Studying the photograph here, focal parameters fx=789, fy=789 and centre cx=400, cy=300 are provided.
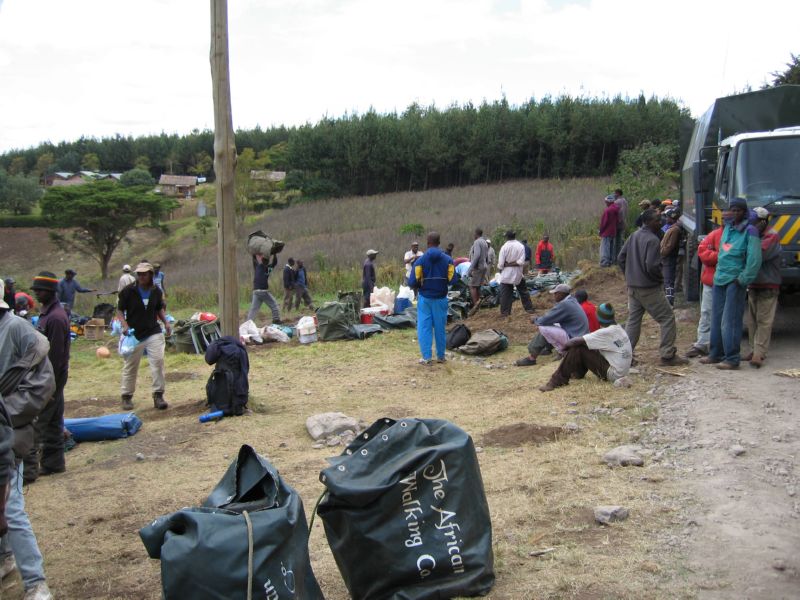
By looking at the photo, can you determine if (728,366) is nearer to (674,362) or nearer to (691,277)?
(674,362)

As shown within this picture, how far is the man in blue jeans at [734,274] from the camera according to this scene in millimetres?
8336

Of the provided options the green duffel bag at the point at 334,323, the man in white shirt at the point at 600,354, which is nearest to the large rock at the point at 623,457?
the man in white shirt at the point at 600,354

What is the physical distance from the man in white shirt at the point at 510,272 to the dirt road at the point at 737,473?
563cm

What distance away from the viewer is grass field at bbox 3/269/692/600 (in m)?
4.47

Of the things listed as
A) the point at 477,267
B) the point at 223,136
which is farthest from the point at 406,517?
the point at 477,267

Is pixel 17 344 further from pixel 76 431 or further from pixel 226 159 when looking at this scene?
pixel 226 159

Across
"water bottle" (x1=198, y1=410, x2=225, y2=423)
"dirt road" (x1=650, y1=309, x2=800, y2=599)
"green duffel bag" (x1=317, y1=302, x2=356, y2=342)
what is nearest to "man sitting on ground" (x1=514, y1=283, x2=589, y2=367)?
"dirt road" (x1=650, y1=309, x2=800, y2=599)

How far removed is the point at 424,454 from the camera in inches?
153

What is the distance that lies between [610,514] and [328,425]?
3608 millimetres

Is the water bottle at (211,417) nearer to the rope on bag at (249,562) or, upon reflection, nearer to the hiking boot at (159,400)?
the hiking boot at (159,400)

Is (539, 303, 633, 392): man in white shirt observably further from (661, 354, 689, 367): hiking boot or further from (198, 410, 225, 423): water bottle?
(198, 410, 225, 423): water bottle

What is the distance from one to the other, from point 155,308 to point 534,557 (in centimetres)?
626

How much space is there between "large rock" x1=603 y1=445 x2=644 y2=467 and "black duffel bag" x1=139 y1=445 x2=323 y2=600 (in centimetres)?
314

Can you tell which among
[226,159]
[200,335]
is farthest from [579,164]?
[226,159]
